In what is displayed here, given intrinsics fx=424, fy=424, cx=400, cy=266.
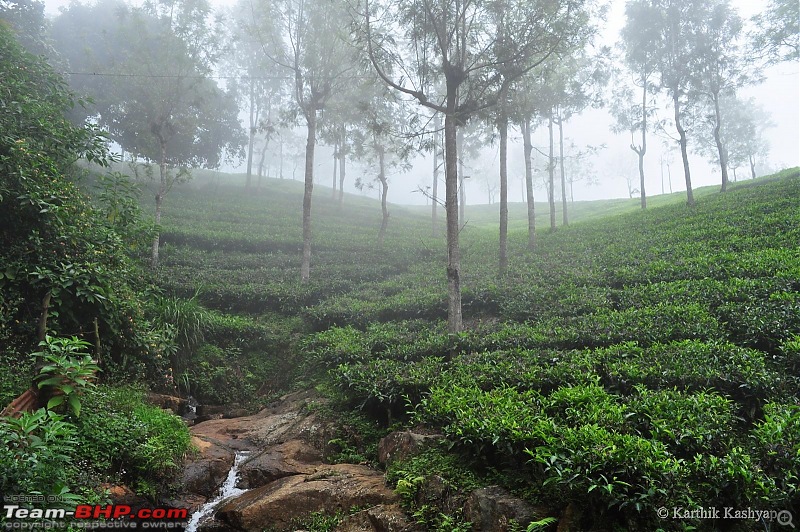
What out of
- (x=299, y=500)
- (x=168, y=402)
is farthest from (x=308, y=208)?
(x=299, y=500)

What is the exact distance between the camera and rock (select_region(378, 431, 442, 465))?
227 inches

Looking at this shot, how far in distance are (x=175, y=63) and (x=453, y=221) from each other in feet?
59.2

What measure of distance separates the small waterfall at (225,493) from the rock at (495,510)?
11.3 ft

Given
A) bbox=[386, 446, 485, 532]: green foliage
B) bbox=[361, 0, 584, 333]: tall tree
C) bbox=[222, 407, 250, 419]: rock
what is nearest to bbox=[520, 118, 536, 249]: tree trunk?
bbox=[361, 0, 584, 333]: tall tree

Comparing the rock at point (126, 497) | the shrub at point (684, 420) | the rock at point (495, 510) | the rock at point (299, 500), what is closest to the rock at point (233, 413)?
the rock at point (299, 500)

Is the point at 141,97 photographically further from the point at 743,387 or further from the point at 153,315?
the point at 743,387

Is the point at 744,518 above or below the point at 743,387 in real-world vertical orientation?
below

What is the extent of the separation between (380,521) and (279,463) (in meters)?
2.36

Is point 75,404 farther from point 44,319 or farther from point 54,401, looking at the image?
point 44,319

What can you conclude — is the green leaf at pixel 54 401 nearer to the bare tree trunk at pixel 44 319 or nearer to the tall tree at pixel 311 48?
the bare tree trunk at pixel 44 319

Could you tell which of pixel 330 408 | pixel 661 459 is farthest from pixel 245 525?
pixel 661 459

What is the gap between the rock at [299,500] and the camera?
5.12 meters

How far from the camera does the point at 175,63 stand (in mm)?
20375

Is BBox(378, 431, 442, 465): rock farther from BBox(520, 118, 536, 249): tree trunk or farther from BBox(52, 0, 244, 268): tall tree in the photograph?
BBox(520, 118, 536, 249): tree trunk
